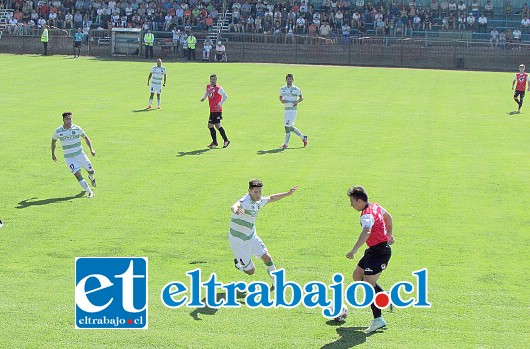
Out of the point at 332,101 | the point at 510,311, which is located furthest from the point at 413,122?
the point at 510,311

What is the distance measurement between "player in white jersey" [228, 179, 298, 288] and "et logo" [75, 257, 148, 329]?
1.61 meters

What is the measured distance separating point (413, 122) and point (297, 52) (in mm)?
27220

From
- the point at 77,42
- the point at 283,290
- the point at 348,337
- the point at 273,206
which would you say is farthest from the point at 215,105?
the point at 77,42

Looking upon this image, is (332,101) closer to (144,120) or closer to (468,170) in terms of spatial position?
(144,120)

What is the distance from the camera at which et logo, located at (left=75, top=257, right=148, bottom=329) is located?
13336mm

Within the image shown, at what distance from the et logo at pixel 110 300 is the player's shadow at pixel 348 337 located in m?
2.82

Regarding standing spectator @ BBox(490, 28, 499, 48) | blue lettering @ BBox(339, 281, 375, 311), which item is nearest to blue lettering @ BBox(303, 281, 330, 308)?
blue lettering @ BBox(339, 281, 375, 311)

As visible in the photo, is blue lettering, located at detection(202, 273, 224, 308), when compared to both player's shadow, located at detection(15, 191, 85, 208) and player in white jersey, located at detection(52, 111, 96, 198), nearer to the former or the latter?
player's shadow, located at detection(15, 191, 85, 208)

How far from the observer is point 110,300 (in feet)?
44.5

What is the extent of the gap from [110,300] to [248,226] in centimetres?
250

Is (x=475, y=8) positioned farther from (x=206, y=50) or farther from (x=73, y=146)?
(x=73, y=146)

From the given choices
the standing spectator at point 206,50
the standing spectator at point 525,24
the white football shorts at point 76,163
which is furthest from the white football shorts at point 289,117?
the standing spectator at point 525,24

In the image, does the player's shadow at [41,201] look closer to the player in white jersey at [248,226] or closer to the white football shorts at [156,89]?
the player in white jersey at [248,226]

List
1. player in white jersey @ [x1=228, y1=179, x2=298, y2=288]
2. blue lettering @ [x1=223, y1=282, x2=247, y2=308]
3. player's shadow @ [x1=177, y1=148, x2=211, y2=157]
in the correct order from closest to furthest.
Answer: player in white jersey @ [x1=228, y1=179, x2=298, y2=288] < blue lettering @ [x1=223, y1=282, x2=247, y2=308] < player's shadow @ [x1=177, y1=148, x2=211, y2=157]
